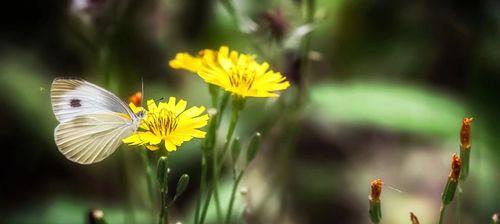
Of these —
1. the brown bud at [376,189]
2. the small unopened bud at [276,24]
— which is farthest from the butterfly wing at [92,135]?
the small unopened bud at [276,24]

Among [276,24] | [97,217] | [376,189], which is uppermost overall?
[276,24]

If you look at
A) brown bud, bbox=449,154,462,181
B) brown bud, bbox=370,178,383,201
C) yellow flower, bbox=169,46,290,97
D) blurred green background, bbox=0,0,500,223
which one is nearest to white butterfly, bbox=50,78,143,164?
yellow flower, bbox=169,46,290,97

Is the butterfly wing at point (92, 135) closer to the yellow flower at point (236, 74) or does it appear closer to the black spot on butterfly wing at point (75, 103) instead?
the black spot on butterfly wing at point (75, 103)

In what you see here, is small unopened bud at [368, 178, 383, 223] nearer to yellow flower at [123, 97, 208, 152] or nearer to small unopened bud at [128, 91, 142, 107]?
yellow flower at [123, 97, 208, 152]

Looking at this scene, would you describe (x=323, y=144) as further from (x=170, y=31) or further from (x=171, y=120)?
(x=171, y=120)

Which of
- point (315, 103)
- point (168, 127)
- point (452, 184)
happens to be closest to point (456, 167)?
point (452, 184)

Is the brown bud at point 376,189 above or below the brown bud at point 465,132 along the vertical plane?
below

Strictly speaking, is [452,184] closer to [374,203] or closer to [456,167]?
[456,167]
